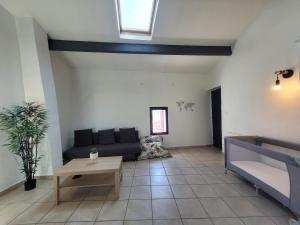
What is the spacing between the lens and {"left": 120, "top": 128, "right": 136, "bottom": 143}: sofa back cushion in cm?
502

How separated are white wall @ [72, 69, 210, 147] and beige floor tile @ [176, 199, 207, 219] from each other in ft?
10.7

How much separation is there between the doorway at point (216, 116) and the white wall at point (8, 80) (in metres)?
5.31

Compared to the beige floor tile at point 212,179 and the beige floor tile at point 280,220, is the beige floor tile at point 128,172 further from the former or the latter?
the beige floor tile at point 280,220

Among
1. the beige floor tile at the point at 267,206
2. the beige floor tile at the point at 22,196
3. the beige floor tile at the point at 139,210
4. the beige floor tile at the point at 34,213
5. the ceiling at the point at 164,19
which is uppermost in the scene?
the ceiling at the point at 164,19

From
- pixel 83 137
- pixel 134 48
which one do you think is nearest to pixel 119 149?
pixel 83 137

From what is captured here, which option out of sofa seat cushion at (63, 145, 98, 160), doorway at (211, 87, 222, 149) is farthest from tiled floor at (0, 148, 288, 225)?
doorway at (211, 87, 222, 149)

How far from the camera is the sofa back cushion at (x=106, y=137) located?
4902mm

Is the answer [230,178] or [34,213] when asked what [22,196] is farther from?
[230,178]

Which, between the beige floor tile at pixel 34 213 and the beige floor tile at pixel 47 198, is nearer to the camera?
the beige floor tile at pixel 34 213

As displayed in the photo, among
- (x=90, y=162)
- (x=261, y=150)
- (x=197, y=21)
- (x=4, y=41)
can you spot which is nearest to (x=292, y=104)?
(x=261, y=150)

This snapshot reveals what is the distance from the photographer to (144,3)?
3.29 metres

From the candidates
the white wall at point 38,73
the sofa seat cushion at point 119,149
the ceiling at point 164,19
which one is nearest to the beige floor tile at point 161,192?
the sofa seat cushion at point 119,149

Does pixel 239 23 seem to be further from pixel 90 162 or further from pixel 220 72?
pixel 90 162

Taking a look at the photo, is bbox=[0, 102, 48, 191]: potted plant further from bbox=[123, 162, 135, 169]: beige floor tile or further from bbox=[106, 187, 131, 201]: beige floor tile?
bbox=[123, 162, 135, 169]: beige floor tile
